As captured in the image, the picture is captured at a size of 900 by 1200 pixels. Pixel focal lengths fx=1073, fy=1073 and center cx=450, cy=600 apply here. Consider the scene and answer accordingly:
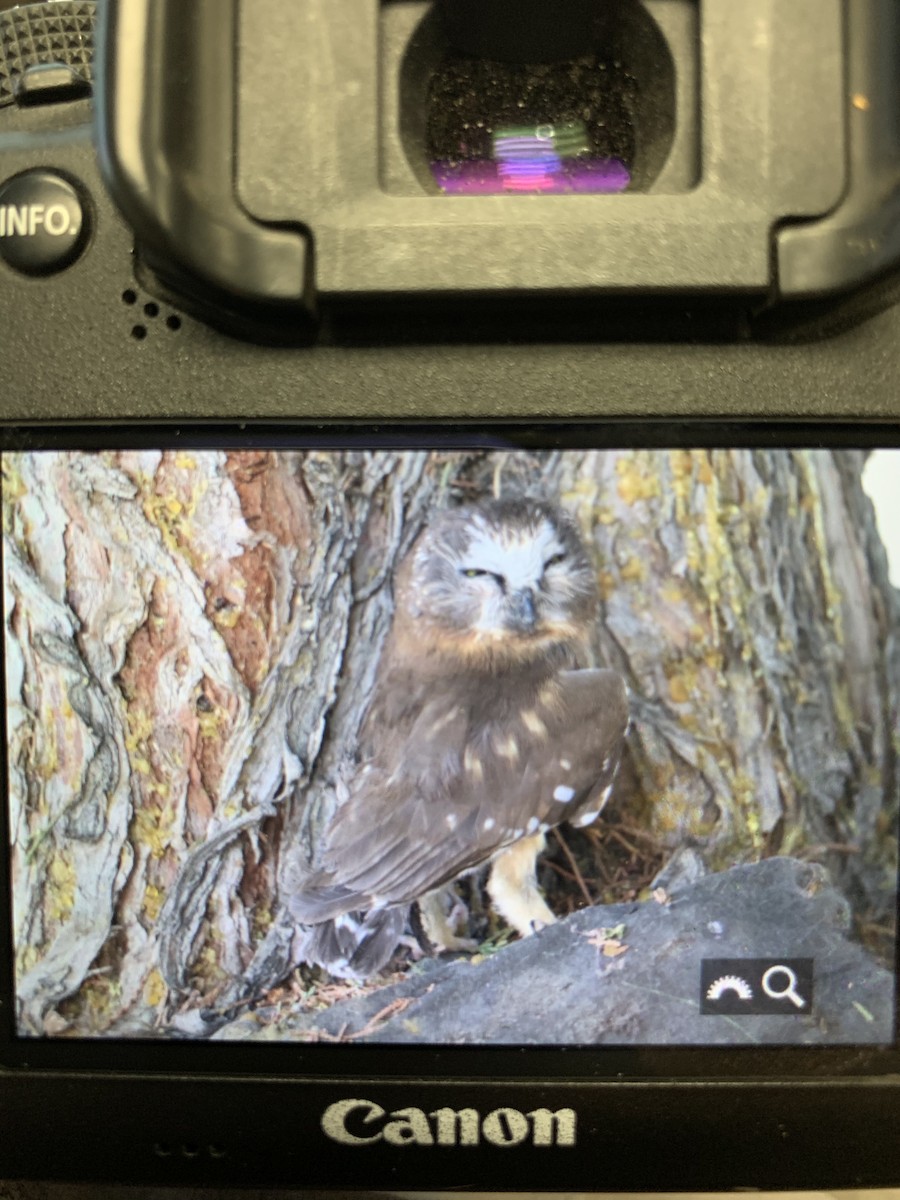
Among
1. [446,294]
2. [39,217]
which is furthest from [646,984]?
[39,217]

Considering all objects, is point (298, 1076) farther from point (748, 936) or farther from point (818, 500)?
point (818, 500)

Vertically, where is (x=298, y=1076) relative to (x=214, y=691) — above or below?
below

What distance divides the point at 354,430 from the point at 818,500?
0.19 meters

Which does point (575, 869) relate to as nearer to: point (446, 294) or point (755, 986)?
point (755, 986)

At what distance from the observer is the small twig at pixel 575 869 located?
447 millimetres

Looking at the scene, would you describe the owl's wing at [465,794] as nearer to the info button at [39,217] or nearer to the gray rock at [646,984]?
the gray rock at [646,984]

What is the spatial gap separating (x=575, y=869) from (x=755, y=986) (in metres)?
0.09

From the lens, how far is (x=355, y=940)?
450mm

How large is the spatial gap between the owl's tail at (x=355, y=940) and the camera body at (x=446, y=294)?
4cm

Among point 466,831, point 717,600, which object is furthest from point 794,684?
point 466,831

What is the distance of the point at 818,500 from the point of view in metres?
0.44

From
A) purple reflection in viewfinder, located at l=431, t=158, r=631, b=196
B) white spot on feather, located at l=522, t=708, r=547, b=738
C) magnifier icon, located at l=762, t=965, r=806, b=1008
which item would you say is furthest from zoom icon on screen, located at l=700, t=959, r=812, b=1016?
purple reflection in viewfinder, located at l=431, t=158, r=631, b=196

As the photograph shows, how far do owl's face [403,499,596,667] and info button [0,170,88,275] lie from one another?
19cm

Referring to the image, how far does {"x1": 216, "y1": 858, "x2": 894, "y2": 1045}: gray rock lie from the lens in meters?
0.45
